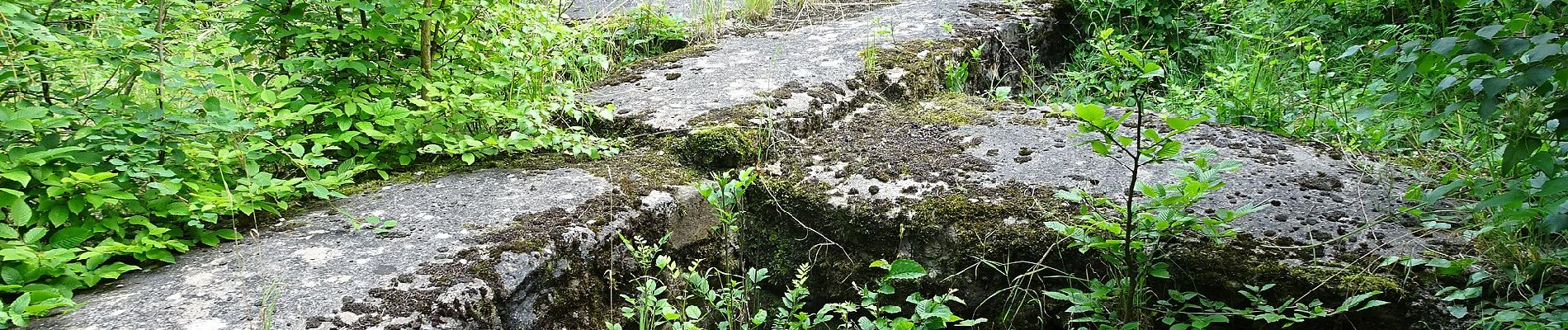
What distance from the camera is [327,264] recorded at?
1950mm

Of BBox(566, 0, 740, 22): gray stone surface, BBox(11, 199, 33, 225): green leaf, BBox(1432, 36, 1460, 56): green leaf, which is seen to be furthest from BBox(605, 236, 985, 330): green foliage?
BBox(566, 0, 740, 22): gray stone surface

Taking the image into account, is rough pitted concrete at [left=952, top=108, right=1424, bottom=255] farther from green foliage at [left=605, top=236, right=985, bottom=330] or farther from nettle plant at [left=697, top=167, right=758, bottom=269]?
nettle plant at [left=697, top=167, right=758, bottom=269]

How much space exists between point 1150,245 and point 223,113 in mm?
2088

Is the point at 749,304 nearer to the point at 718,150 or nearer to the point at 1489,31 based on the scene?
the point at 718,150

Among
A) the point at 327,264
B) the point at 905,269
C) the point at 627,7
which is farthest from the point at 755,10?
the point at 327,264

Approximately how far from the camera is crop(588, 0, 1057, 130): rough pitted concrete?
302 centimetres

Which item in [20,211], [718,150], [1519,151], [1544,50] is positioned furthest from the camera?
[718,150]

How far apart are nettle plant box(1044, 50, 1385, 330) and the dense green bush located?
53.5 inches

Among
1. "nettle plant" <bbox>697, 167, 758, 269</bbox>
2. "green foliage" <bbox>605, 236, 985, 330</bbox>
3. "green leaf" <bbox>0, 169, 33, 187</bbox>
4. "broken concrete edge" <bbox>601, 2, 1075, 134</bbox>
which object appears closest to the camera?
"green leaf" <bbox>0, 169, 33, 187</bbox>

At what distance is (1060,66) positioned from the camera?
4.72m

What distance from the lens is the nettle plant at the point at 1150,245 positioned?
1.85 meters

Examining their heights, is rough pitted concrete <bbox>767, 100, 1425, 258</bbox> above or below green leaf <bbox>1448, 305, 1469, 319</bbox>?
below

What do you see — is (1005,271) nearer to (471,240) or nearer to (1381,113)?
(471,240)

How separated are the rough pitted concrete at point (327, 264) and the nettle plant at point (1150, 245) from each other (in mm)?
1219
